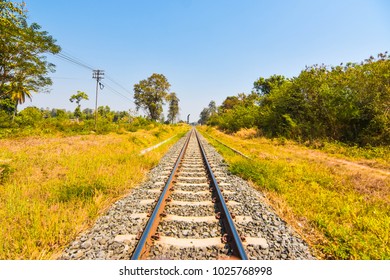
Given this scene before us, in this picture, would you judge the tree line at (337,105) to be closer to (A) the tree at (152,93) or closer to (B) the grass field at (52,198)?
(B) the grass field at (52,198)

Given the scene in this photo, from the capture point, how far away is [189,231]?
10.2 ft

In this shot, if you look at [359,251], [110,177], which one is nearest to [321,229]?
[359,251]

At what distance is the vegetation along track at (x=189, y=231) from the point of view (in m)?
2.60

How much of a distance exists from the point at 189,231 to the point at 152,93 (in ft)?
165

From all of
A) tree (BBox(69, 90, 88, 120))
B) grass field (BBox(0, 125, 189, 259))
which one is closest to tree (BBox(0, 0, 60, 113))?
grass field (BBox(0, 125, 189, 259))

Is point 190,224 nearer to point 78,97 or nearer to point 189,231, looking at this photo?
point 189,231

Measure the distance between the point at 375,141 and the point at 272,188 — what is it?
33.8ft

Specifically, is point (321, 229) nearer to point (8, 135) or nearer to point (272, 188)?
point (272, 188)

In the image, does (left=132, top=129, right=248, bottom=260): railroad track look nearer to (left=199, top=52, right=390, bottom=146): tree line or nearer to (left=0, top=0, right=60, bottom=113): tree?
(left=199, top=52, right=390, bottom=146): tree line

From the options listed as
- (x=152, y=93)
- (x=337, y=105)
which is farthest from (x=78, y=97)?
(x=337, y=105)

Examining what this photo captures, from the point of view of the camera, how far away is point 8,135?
16266 millimetres

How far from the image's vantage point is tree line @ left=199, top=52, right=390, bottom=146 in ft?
36.8

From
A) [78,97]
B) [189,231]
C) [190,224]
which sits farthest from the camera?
[78,97]

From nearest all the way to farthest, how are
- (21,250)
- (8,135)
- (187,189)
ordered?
(21,250) → (187,189) → (8,135)
